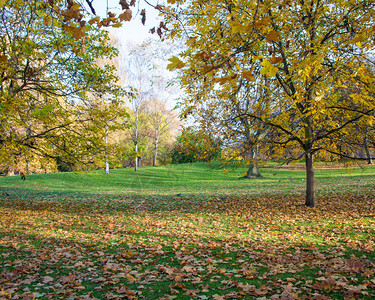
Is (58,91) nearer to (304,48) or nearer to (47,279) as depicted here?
(47,279)

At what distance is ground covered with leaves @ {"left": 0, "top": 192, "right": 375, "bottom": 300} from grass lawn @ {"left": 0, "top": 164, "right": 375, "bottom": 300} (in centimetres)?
2

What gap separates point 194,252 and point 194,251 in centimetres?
4

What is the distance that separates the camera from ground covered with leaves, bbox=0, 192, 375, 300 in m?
3.35

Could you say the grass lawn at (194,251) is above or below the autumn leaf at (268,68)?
below

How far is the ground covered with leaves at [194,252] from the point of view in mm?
3350

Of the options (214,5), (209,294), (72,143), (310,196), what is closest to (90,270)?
(209,294)

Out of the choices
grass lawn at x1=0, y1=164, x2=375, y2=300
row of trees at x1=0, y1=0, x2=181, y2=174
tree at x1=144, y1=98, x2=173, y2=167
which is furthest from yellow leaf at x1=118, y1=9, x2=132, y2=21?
tree at x1=144, y1=98, x2=173, y2=167

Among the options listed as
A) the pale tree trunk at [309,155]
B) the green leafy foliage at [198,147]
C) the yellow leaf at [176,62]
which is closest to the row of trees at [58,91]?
the green leafy foliage at [198,147]

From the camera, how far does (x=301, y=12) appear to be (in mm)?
7590

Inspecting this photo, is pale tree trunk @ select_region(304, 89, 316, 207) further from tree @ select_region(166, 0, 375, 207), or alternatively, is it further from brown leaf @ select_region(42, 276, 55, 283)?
brown leaf @ select_region(42, 276, 55, 283)

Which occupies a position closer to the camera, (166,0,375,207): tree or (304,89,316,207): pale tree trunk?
(166,0,375,207): tree

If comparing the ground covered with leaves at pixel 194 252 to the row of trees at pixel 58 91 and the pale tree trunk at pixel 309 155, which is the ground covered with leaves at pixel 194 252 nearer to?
the pale tree trunk at pixel 309 155

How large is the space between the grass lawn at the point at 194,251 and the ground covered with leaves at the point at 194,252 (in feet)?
0.05

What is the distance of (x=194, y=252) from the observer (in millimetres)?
4828
